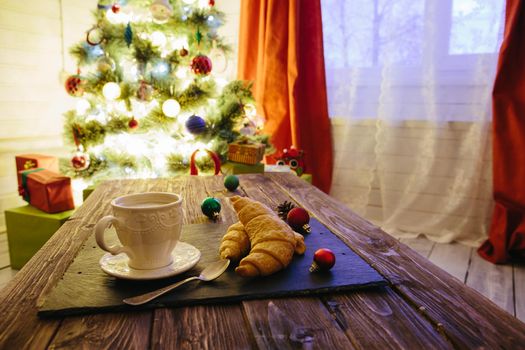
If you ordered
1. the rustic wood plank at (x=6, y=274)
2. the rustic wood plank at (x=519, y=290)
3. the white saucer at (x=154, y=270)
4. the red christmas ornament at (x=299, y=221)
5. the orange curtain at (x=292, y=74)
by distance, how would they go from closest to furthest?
1. the white saucer at (x=154, y=270)
2. the red christmas ornament at (x=299, y=221)
3. the rustic wood plank at (x=519, y=290)
4. the rustic wood plank at (x=6, y=274)
5. the orange curtain at (x=292, y=74)

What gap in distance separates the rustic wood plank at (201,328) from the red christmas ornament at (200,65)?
1.83 metres

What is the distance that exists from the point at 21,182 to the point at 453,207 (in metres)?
2.35

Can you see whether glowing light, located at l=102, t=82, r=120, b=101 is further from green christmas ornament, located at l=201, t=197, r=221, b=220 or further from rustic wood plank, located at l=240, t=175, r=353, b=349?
rustic wood plank, located at l=240, t=175, r=353, b=349

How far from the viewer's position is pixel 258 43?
273cm

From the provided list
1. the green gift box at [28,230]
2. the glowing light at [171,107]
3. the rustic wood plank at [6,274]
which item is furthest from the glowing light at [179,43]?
the rustic wood plank at [6,274]

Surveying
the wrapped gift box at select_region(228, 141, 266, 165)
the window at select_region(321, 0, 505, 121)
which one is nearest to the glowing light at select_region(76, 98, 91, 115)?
the wrapped gift box at select_region(228, 141, 266, 165)

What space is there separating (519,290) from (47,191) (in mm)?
Answer: 2161

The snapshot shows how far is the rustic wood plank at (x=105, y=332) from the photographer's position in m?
0.44

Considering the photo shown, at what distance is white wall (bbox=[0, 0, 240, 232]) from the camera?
8.02 ft

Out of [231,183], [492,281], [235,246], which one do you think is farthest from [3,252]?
[492,281]

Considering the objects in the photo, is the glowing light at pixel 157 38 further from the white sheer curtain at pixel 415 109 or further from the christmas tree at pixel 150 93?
the white sheer curtain at pixel 415 109

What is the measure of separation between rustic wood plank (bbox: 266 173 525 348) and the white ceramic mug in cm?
32

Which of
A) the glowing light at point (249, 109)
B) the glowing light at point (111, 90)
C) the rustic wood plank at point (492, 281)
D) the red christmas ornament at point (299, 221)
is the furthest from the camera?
the glowing light at point (249, 109)

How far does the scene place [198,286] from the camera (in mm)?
569
